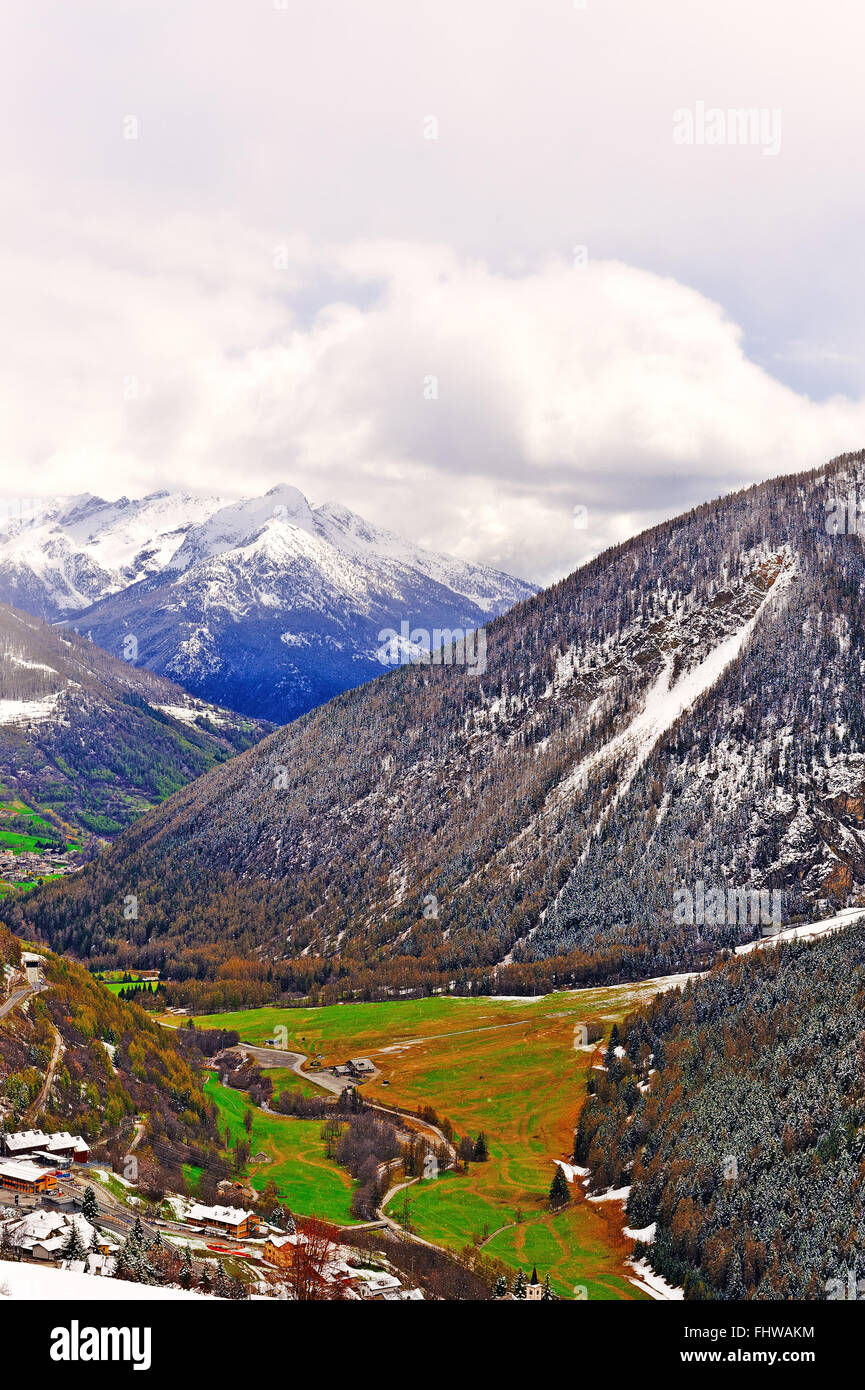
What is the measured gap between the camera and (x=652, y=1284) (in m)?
107

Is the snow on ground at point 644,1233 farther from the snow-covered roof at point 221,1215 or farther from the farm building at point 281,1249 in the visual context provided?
the snow-covered roof at point 221,1215

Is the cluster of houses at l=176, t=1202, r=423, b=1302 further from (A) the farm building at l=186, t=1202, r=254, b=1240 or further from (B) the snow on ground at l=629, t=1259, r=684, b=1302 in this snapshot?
(B) the snow on ground at l=629, t=1259, r=684, b=1302

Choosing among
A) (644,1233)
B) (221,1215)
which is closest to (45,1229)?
(221,1215)

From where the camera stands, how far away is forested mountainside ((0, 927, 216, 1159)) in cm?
11788

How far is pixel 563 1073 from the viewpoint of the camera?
191750 mm

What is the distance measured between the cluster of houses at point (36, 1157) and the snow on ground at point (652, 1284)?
2620 inches

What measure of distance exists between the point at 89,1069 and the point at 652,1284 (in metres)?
80.7

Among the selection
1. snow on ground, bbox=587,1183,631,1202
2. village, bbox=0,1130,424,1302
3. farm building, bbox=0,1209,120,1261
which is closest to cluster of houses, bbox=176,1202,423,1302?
village, bbox=0,1130,424,1302

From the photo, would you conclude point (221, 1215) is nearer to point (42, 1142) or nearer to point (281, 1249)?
point (281, 1249)
